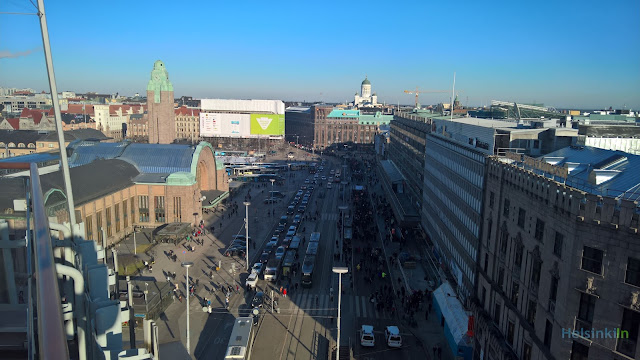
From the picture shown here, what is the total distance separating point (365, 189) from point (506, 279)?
62.8m

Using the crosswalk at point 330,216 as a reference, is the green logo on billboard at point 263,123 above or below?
above

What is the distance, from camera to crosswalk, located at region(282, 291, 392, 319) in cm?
3508

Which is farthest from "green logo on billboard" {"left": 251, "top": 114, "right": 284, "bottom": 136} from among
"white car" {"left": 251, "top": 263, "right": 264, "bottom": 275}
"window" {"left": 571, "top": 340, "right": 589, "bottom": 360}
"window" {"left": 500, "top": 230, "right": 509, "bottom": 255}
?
"window" {"left": 571, "top": 340, "right": 589, "bottom": 360}

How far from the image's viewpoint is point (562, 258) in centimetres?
1925

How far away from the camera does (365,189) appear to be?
88375 mm

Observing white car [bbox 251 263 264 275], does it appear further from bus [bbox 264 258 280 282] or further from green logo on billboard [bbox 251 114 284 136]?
green logo on billboard [bbox 251 114 284 136]

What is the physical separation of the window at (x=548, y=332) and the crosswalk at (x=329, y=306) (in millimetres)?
15277

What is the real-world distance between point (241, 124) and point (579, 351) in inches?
5453

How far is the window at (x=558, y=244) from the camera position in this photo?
768 inches

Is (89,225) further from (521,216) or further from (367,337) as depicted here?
(521,216)

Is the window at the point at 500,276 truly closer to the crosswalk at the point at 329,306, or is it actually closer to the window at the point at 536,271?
the window at the point at 536,271

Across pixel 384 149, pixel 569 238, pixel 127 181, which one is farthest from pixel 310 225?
pixel 384 149

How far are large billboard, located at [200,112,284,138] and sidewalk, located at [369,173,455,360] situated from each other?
304 ft

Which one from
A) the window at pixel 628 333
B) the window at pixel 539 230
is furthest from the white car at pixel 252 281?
the window at pixel 628 333
